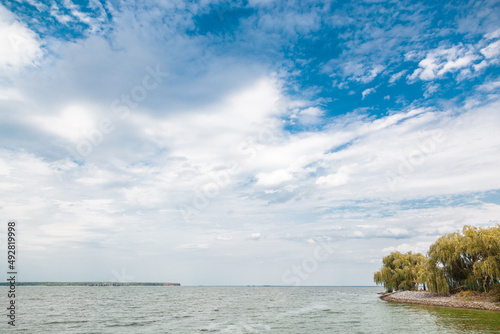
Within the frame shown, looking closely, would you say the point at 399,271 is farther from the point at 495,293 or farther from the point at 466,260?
the point at 495,293

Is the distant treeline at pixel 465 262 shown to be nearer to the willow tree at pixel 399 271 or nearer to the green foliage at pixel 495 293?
the green foliage at pixel 495 293

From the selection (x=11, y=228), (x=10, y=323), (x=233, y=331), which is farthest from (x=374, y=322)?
(x=10, y=323)

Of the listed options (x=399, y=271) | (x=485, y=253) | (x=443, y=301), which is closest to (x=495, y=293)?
(x=485, y=253)

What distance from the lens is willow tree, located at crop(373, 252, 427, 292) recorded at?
210ft

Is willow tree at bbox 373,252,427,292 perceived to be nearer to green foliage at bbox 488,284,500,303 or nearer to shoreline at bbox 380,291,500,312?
shoreline at bbox 380,291,500,312

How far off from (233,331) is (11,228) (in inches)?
743

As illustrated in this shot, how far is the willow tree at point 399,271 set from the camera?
6412cm

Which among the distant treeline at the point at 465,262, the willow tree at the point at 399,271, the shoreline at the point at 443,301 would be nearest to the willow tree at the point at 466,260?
the distant treeline at the point at 465,262

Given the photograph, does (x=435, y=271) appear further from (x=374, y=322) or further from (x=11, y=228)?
(x=11, y=228)

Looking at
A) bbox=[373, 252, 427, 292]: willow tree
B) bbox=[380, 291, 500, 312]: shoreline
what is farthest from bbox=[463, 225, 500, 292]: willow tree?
bbox=[373, 252, 427, 292]: willow tree

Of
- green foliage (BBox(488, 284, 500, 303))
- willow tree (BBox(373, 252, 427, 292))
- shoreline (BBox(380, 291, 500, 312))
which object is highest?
willow tree (BBox(373, 252, 427, 292))

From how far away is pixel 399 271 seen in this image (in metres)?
65.1

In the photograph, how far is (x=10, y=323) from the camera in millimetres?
31031

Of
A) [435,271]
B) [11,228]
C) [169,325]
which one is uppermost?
[11,228]
